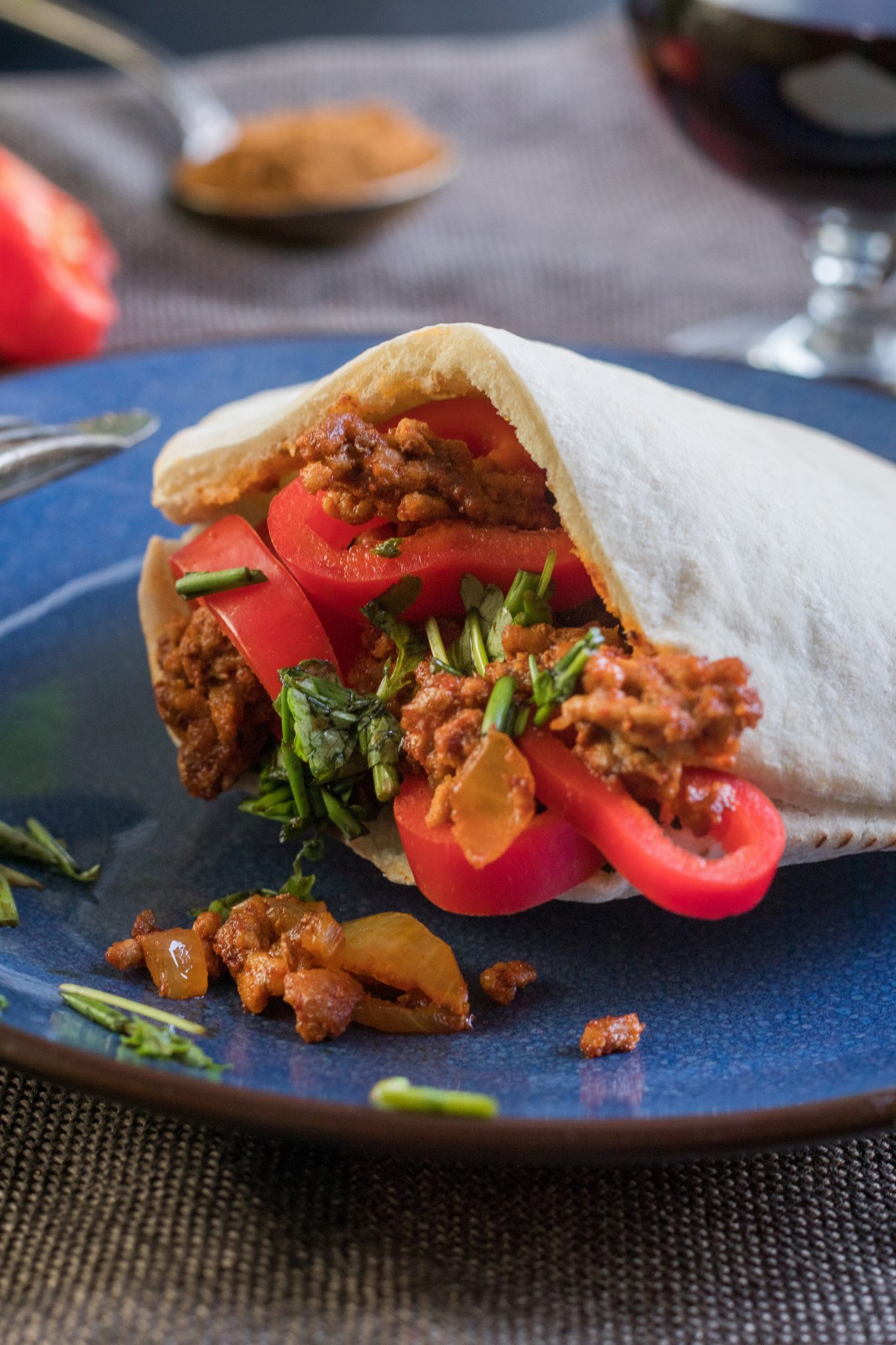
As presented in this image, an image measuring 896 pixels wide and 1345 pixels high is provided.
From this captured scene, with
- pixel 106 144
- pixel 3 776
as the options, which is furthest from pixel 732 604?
pixel 106 144

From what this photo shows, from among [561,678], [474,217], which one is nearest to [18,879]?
[561,678]

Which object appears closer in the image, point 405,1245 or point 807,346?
point 405,1245

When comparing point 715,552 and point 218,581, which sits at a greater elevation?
point 715,552

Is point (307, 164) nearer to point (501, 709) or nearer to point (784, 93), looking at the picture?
point (784, 93)

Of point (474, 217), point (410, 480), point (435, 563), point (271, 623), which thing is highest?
point (410, 480)

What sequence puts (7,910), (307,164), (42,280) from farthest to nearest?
(307,164) < (42,280) < (7,910)

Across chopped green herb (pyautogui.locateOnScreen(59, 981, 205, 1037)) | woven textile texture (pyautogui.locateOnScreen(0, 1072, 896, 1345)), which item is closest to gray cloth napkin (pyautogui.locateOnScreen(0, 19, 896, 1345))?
woven textile texture (pyautogui.locateOnScreen(0, 1072, 896, 1345))
